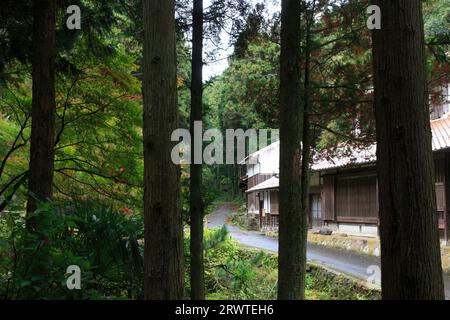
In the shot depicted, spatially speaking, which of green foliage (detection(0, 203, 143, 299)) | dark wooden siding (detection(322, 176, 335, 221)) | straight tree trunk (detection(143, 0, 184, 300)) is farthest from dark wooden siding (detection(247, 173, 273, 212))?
straight tree trunk (detection(143, 0, 184, 300))

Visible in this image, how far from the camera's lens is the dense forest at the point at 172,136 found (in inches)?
104

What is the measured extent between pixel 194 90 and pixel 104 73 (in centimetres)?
183

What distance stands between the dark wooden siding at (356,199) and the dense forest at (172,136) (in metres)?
5.69

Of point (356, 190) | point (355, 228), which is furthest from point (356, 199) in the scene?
point (355, 228)

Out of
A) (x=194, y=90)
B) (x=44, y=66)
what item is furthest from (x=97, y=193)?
(x=44, y=66)

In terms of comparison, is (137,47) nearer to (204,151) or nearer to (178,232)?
(204,151)

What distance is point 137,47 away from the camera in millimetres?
10227

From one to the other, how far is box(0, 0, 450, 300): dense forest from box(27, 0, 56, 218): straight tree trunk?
0.02m

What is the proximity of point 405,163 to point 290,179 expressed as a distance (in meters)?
3.45

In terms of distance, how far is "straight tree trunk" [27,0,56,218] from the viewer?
5.14 meters

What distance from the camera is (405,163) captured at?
2596mm

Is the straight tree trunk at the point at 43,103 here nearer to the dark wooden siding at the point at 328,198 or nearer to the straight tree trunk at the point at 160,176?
the straight tree trunk at the point at 160,176

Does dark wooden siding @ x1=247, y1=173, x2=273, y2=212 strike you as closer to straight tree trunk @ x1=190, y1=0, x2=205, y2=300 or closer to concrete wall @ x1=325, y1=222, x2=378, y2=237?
concrete wall @ x1=325, y1=222, x2=378, y2=237

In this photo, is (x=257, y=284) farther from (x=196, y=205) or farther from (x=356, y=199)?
(x=356, y=199)
